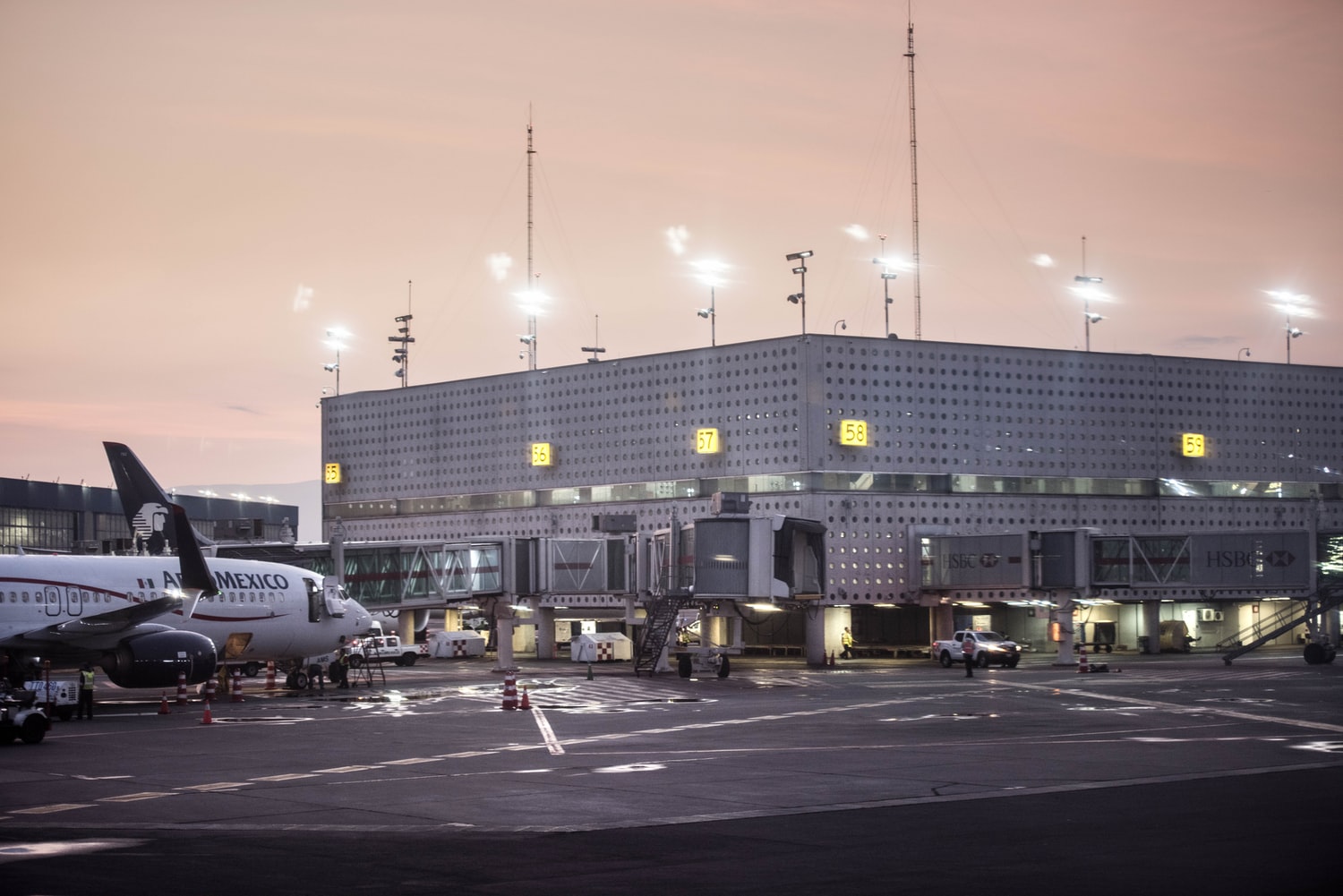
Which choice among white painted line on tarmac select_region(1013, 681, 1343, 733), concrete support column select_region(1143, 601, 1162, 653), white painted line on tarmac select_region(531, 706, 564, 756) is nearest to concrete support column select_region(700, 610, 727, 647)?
white painted line on tarmac select_region(1013, 681, 1343, 733)

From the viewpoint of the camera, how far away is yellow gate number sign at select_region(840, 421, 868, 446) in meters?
76.9

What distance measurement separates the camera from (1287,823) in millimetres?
17828

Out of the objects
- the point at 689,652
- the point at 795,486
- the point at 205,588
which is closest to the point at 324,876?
the point at 205,588

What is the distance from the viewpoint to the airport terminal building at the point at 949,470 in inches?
2817

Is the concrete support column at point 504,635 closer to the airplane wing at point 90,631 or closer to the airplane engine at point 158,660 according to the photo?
the airplane engine at point 158,660

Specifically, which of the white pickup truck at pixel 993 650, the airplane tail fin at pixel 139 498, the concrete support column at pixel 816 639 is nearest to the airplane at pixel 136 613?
the airplane tail fin at pixel 139 498

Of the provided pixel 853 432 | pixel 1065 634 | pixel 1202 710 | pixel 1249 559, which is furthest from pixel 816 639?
pixel 1202 710

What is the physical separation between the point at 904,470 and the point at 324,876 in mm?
64859

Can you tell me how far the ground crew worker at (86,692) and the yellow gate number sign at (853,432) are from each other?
44586 millimetres

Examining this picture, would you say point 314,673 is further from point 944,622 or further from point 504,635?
point 944,622

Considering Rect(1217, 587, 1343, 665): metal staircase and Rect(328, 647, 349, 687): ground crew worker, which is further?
Rect(1217, 587, 1343, 665): metal staircase

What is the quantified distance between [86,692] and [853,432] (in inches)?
1791

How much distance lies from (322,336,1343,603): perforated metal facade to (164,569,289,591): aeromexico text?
29.5 meters

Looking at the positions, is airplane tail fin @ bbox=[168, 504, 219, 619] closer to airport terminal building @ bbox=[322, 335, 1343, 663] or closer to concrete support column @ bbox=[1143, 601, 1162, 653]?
airport terminal building @ bbox=[322, 335, 1343, 663]
